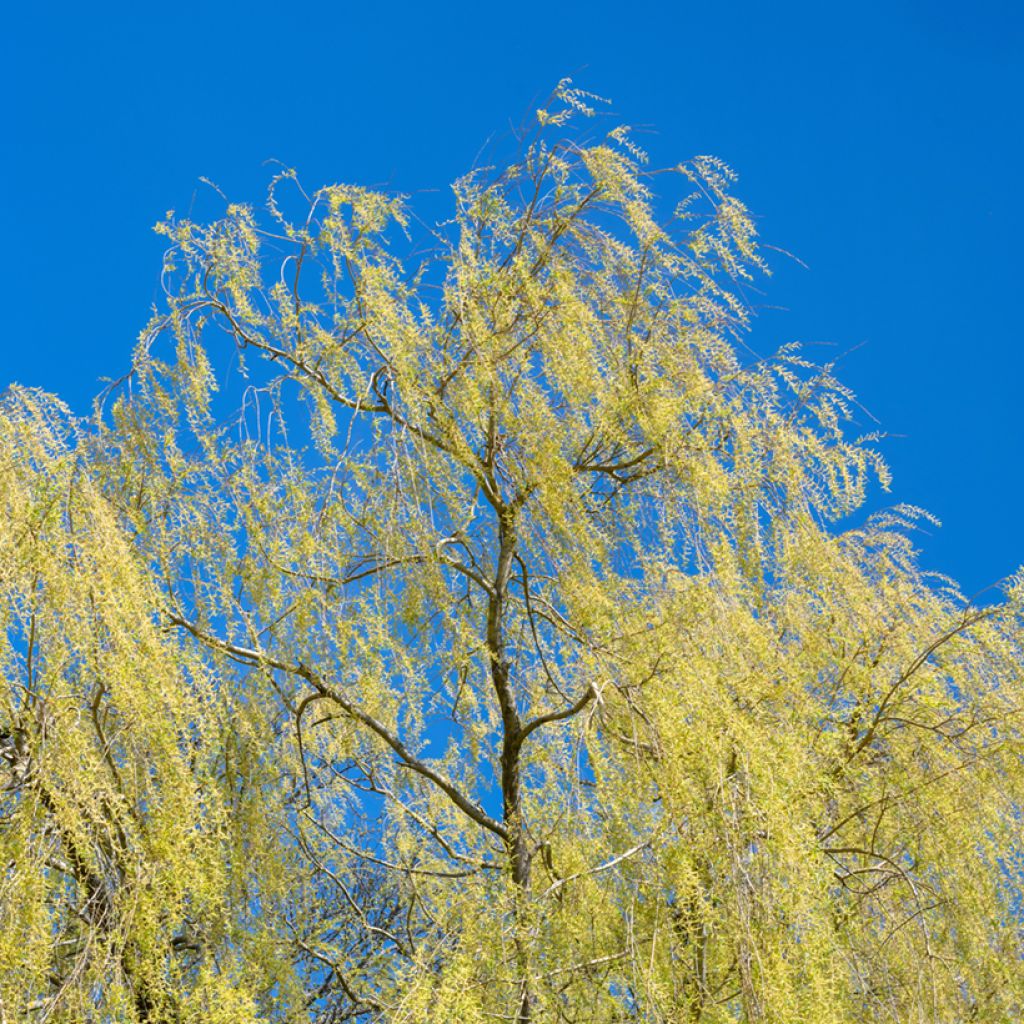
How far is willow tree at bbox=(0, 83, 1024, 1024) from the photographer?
2.76 metres

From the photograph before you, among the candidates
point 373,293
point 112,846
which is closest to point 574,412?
point 373,293

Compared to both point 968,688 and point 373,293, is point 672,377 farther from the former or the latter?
point 968,688

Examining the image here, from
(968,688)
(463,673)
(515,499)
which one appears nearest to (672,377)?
(515,499)

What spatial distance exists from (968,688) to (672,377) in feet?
4.63

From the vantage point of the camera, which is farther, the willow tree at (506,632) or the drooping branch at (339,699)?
the drooping branch at (339,699)

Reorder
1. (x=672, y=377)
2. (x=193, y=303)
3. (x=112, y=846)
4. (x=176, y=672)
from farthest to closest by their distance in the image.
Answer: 1. (x=193, y=303)
2. (x=672, y=377)
3. (x=176, y=672)
4. (x=112, y=846)

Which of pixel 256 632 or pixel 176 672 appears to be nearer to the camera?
pixel 176 672

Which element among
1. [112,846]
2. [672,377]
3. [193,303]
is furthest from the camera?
[193,303]

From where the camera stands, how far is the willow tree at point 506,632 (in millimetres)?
2756

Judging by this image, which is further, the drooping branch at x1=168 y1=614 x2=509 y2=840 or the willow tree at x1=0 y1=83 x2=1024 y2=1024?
the drooping branch at x1=168 y1=614 x2=509 y2=840

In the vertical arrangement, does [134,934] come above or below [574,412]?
below

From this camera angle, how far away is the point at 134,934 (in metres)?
2.68

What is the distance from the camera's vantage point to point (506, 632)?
4051mm

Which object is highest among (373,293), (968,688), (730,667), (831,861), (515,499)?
(373,293)
